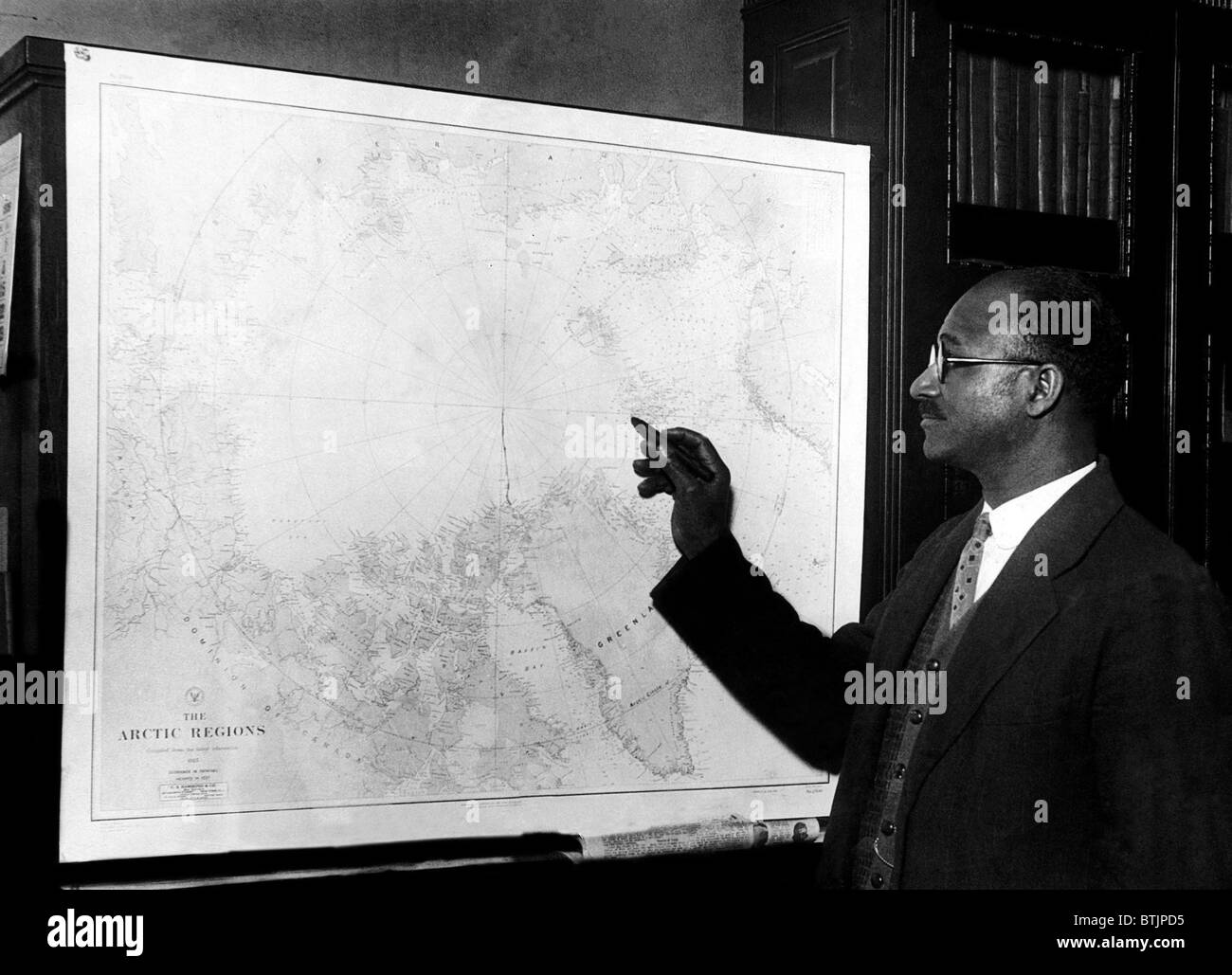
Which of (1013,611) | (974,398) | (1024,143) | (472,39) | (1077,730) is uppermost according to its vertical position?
(472,39)

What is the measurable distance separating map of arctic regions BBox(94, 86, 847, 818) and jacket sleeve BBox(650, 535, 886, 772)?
0.10ft

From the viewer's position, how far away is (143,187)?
154 centimetres

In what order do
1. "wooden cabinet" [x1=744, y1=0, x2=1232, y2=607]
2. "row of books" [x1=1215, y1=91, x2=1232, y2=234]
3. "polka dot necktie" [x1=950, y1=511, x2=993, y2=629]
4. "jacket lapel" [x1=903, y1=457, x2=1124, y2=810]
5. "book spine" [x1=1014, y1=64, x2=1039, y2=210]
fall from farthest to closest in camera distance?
"row of books" [x1=1215, y1=91, x2=1232, y2=234], "book spine" [x1=1014, y1=64, x2=1039, y2=210], "wooden cabinet" [x1=744, y1=0, x2=1232, y2=607], "polka dot necktie" [x1=950, y1=511, x2=993, y2=629], "jacket lapel" [x1=903, y1=457, x2=1124, y2=810]

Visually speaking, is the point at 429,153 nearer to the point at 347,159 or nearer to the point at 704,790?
the point at 347,159

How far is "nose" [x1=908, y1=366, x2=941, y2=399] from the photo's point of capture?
A: 5.82ft

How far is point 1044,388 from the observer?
1.69 meters

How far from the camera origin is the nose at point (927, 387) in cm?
177

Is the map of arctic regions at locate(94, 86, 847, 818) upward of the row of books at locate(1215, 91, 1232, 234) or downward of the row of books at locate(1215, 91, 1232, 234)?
downward

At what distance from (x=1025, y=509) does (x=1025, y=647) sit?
0.19 meters

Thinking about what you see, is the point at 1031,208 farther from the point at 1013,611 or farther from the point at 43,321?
the point at 43,321

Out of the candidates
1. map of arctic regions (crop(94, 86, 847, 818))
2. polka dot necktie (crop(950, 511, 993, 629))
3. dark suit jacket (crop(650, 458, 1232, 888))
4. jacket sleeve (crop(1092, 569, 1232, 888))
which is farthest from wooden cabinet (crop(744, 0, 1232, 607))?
jacket sleeve (crop(1092, 569, 1232, 888))

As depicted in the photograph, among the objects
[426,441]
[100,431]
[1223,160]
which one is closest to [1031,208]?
[1223,160]

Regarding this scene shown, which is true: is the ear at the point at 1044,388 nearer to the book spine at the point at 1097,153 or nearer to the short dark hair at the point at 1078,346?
the short dark hair at the point at 1078,346

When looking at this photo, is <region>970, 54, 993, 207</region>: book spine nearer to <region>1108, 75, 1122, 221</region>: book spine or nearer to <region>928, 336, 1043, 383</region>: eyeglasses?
<region>1108, 75, 1122, 221</region>: book spine
